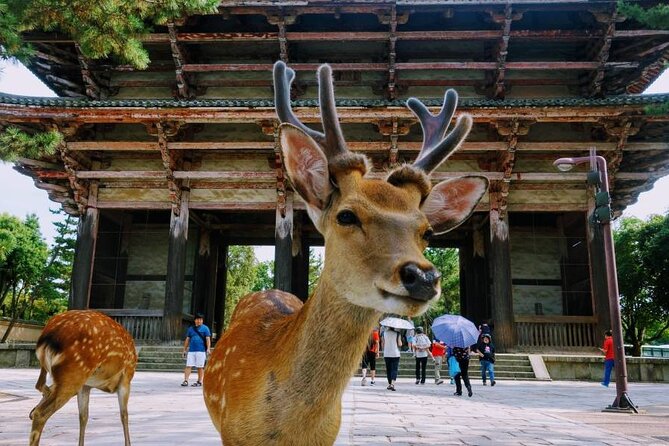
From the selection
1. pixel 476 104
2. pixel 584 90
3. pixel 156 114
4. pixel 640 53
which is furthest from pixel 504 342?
pixel 156 114

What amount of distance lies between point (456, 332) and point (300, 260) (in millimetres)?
8971

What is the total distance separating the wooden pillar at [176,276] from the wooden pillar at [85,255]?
2.33 metres

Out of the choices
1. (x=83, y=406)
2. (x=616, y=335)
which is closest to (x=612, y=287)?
(x=616, y=335)

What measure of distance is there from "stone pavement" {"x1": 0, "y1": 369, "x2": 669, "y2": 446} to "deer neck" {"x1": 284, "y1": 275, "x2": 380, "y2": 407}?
2.76 metres

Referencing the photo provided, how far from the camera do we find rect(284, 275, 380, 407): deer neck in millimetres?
2076

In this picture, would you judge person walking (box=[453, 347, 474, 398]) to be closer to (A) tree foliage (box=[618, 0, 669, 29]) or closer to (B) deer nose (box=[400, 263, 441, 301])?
(A) tree foliage (box=[618, 0, 669, 29])

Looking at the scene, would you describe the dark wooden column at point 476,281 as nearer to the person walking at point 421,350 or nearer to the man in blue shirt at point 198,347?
the person walking at point 421,350

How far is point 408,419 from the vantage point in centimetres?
636

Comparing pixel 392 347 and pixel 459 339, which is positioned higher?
pixel 459 339

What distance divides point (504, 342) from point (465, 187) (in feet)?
44.4

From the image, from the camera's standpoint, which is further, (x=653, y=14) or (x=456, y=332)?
(x=456, y=332)

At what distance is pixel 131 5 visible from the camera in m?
6.70

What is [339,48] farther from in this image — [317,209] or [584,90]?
[317,209]

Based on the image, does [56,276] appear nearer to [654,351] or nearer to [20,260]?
[20,260]
